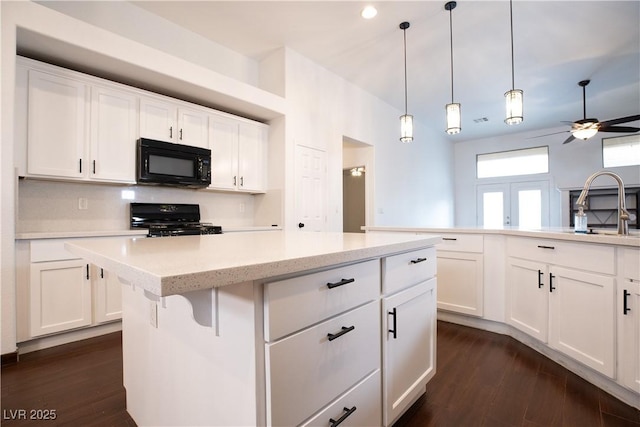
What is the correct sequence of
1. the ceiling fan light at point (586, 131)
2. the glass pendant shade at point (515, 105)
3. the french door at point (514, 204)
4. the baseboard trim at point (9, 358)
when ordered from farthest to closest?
the french door at point (514, 204) < the ceiling fan light at point (586, 131) < the glass pendant shade at point (515, 105) < the baseboard trim at point (9, 358)

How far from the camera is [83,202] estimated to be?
9.07ft

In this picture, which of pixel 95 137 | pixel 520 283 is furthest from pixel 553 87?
pixel 95 137

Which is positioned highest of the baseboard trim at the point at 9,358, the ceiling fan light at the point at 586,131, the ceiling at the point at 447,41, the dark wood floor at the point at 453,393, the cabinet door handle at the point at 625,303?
the ceiling at the point at 447,41

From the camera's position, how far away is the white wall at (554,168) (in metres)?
6.39

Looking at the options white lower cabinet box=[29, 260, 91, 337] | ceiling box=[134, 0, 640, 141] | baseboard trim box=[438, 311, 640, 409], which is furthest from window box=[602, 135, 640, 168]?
white lower cabinet box=[29, 260, 91, 337]

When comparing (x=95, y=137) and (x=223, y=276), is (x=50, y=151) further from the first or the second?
(x=223, y=276)

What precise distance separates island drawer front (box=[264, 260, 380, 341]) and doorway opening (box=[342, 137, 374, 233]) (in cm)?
395

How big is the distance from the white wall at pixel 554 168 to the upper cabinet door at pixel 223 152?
5592 mm

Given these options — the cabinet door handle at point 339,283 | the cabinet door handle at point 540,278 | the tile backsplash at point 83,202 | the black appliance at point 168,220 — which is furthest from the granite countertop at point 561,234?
the tile backsplash at point 83,202

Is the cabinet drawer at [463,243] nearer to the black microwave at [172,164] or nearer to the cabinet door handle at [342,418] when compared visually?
the cabinet door handle at [342,418]

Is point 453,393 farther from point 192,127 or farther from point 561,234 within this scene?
point 192,127

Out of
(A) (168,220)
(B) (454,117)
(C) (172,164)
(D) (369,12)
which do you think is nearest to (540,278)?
(B) (454,117)

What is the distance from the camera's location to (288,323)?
81cm

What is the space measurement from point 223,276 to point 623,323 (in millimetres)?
2088
